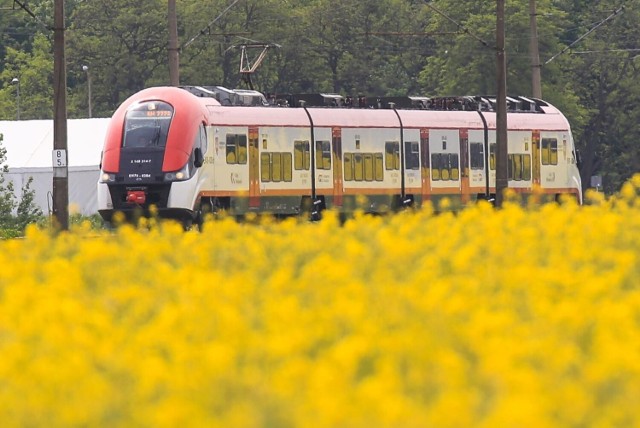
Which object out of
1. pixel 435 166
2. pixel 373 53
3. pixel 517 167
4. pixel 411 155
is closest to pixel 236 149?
pixel 411 155

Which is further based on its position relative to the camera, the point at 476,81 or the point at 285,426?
the point at 476,81

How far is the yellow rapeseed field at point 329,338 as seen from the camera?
7883 mm

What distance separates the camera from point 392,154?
130 feet

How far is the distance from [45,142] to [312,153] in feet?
68.8

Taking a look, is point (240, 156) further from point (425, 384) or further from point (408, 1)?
point (408, 1)

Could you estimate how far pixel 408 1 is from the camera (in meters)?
104

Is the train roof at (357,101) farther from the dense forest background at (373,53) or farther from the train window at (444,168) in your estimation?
the dense forest background at (373,53)

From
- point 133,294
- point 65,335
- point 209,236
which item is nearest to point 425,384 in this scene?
point 65,335

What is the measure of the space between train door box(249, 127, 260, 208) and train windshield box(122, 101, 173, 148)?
7.78 ft

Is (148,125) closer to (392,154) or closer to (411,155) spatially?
(392,154)

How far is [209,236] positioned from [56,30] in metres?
11.8

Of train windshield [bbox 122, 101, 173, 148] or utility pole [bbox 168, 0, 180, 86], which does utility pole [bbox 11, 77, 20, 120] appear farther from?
train windshield [bbox 122, 101, 173, 148]

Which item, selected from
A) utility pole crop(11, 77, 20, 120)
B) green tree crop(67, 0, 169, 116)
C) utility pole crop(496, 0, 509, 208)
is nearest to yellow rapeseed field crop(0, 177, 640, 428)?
utility pole crop(496, 0, 509, 208)

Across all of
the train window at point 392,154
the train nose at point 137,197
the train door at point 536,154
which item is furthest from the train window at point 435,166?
the train nose at point 137,197
